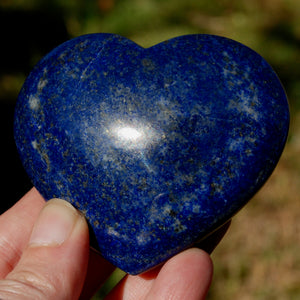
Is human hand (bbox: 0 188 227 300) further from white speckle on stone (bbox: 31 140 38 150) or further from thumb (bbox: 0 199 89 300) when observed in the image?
white speckle on stone (bbox: 31 140 38 150)

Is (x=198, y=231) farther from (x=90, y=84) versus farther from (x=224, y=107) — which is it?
(x=90, y=84)

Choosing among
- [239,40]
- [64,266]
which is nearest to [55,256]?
[64,266]

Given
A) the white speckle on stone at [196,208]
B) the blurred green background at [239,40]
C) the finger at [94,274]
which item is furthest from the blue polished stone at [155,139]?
the blurred green background at [239,40]

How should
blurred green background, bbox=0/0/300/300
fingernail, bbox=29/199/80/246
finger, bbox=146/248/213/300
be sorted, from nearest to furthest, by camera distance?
fingernail, bbox=29/199/80/246
finger, bbox=146/248/213/300
blurred green background, bbox=0/0/300/300

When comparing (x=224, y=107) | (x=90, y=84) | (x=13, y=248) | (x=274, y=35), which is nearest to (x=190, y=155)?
(x=224, y=107)

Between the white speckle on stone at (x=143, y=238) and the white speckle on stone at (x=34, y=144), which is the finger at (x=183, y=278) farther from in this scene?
the white speckle on stone at (x=34, y=144)

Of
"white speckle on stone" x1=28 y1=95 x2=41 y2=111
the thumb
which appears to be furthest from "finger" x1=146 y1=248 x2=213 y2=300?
"white speckle on stone" x1=28 y1=95 x2=41 y2=111
